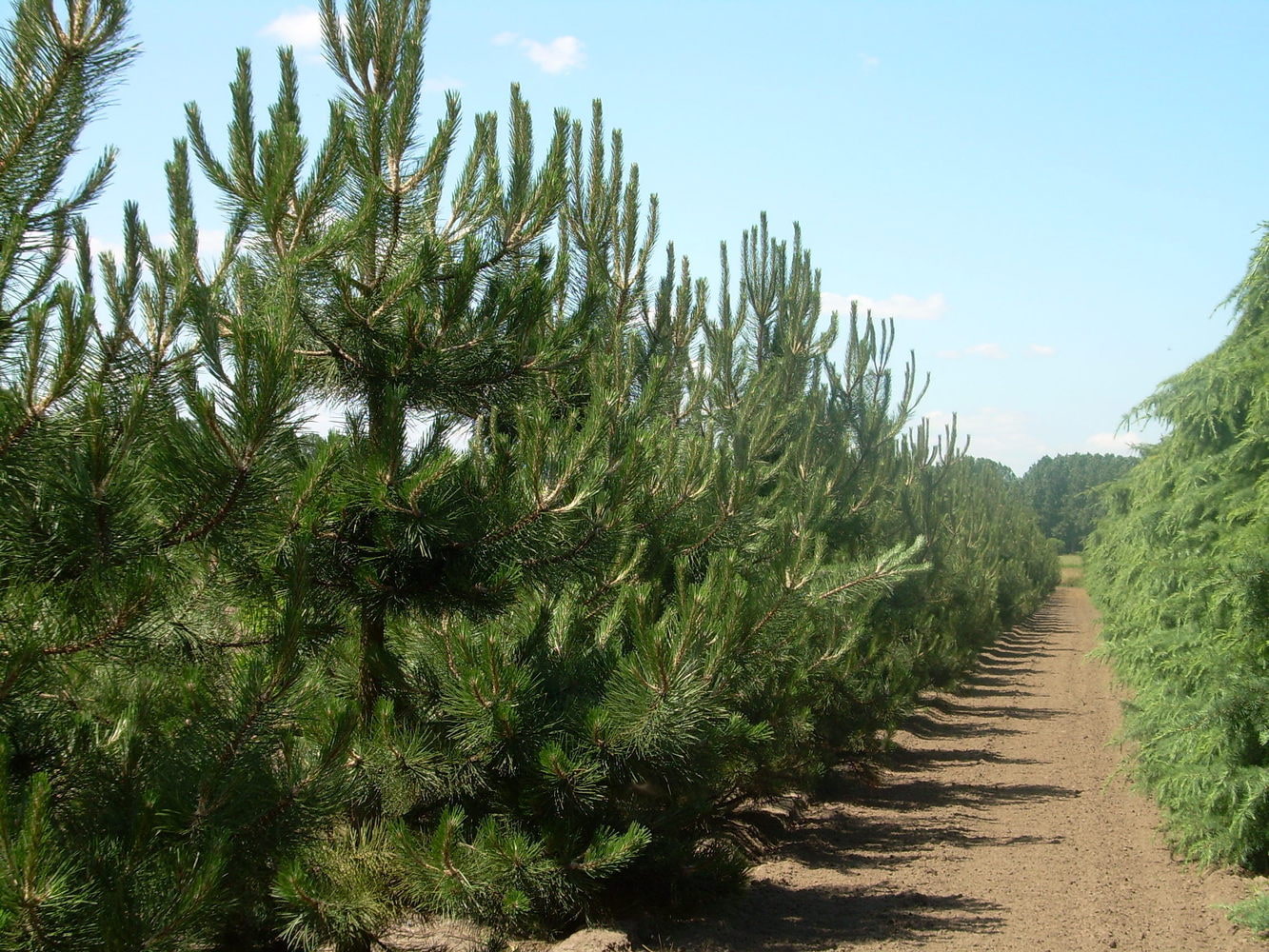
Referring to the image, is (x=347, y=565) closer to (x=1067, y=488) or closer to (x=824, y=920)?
(x=824, y=920)

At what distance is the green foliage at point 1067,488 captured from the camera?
89312 millimetres

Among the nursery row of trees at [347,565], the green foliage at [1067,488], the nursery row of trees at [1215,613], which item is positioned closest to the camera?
the nursery row of trees at [347,565]

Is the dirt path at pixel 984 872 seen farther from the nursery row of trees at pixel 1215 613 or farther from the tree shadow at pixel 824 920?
A: the nursery row of trees at pixel 1215 613

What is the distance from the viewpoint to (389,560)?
3.73 meters

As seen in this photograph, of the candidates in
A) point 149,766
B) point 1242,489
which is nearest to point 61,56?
point 149,766

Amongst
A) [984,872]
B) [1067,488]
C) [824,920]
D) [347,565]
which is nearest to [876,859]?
[984,872]

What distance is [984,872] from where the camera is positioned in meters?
7.09

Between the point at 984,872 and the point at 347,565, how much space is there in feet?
18.3

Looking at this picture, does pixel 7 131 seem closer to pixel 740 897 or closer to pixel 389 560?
pixel 389 560

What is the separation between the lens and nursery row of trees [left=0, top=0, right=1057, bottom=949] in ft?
8.09

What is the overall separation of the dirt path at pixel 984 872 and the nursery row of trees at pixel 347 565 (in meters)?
0.64

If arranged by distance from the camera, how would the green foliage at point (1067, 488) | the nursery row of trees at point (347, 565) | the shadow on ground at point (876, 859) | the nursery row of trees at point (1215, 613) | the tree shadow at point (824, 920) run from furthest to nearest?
the green foliage at point (1067, 488) < the nursery row of trees at point (1215, 613) < the shadow on ground at point (876, 859) < the tree shadow at point (824, 920) < the nursery row of trees at point (347, 565)

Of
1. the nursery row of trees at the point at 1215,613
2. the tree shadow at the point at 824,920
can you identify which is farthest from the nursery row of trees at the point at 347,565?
the nursery row of trees at the point at 1215,613

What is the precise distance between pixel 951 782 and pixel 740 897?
5405 mm
